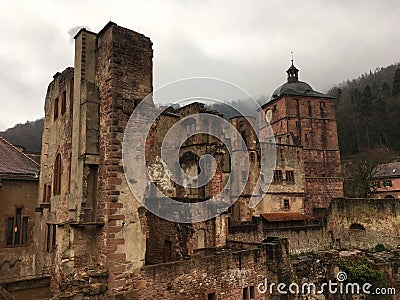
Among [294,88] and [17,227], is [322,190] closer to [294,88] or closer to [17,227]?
[294,88]

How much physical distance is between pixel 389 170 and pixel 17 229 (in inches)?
1797

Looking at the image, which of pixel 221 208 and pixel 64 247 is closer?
pixel 64 247

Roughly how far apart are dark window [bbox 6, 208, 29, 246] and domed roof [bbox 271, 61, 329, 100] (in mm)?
34221

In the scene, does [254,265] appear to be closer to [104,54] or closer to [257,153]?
[104,54]

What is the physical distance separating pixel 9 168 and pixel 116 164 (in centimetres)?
880

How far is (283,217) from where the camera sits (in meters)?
28.9

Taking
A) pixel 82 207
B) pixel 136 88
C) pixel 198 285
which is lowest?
pixel 198 285

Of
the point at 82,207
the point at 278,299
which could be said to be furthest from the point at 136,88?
the point at 278,299

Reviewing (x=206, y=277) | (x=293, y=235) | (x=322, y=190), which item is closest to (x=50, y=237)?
(x=206, y=277)

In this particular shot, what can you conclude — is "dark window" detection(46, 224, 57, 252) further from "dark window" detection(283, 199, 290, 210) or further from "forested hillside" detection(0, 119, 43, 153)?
"forested hillside" detection(0, 119, 43, 153)

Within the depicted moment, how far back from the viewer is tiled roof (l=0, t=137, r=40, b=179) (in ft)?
51.3

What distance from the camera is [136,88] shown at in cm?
1053

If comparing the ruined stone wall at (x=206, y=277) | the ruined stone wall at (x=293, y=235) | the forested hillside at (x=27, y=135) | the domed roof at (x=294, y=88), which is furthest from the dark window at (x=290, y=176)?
the forested hillside at (x=27, y=135)

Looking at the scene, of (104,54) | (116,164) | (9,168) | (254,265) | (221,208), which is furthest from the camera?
(221,208)
